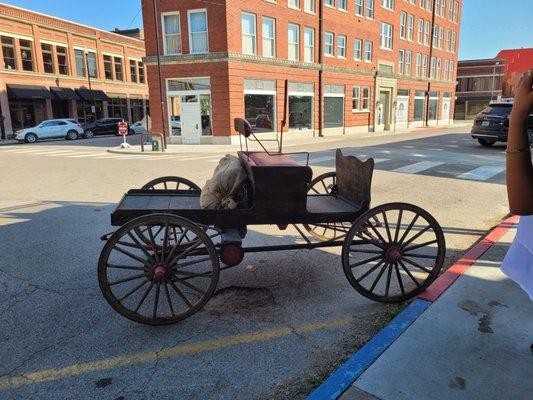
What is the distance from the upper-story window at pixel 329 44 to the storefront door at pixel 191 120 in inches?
426

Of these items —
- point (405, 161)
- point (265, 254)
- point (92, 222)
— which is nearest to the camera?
point (265, 254)

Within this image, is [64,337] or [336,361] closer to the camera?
[336,361]

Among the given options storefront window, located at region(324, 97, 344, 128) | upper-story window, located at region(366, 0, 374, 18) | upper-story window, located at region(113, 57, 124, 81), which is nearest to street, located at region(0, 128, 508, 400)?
storefront window, located at region(324, 97, 344, 128)

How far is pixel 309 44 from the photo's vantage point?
2897cm

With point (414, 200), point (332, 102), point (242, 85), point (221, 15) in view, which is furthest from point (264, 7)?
point (414, 200)

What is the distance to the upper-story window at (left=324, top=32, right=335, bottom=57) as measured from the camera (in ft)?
98.5

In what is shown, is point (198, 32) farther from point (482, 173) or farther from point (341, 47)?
point (482, 173)

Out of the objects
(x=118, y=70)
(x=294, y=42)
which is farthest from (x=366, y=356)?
(x=118, y=70)

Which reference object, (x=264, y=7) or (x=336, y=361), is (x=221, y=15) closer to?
(x=264, y=7)

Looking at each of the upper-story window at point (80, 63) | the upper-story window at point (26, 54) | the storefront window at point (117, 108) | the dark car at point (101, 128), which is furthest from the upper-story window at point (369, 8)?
the upper-story window at point (26, 54)

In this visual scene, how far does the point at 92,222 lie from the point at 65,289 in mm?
2805

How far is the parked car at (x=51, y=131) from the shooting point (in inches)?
1174

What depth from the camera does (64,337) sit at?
3.51 metres

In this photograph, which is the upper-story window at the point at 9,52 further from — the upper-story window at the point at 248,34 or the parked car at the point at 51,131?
the upper-story window at the point at 248,34
